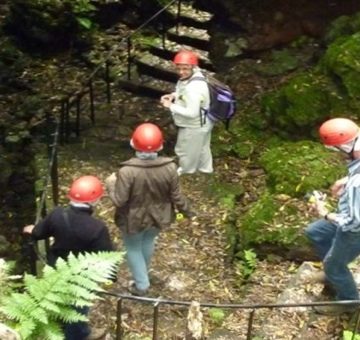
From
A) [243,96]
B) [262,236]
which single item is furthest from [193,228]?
[243,96]

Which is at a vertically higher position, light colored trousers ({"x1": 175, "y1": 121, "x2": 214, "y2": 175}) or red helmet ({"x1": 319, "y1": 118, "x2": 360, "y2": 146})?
red helmet ({"x1": 319, "y1": 118, "x2": 360, "y2": 146})

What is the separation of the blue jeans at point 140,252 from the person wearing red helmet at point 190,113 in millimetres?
1653

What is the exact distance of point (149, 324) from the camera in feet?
26.7

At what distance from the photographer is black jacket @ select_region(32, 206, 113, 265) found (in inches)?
274

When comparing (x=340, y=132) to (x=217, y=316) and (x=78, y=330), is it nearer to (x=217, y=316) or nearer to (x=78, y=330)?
(x=217, y=316)

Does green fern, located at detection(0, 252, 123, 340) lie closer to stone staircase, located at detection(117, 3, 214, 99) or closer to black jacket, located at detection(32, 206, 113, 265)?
black jacket, located at detection(32, 206, 113, 265)

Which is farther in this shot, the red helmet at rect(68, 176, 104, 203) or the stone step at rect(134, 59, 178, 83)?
the stone step at rect(134, 59, 178, 83)

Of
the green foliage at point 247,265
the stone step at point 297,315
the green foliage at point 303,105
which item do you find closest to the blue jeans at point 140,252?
the green foliage at point 247,265

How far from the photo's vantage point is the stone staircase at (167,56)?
12648mm

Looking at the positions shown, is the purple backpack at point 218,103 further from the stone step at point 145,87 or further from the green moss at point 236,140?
the stone step at point 145,87

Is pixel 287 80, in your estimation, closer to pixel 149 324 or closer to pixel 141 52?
pixel 141 52

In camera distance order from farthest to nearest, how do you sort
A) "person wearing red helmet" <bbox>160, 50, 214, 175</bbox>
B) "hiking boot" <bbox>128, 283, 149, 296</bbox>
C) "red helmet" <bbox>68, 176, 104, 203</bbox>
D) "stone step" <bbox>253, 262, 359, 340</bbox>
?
1. "person wearing red helmet" <bbox>160, 50, 214, 175</bbox>
2. "hiking boot" <bbox>128, 283, 149, 296</bbox>
3. "stone step" <bbox>253, 262, 359, 340</bbox>
4. "red helmet" <bbox>68, 176, 104, 203</bbox>

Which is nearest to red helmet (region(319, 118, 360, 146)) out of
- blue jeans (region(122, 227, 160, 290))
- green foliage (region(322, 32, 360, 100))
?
blue jeans (region(122, 227, 160, 290))

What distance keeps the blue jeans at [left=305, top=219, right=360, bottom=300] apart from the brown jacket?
1.33m
